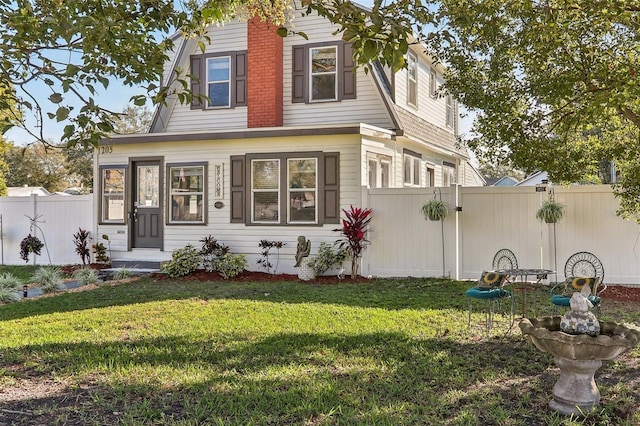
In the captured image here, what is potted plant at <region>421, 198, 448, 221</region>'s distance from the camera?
1018 centimetres

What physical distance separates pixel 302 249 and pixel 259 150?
8.38 ft

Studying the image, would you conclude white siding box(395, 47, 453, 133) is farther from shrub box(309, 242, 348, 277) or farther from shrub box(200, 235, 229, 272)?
shrub box(200, 235, 229, 272)

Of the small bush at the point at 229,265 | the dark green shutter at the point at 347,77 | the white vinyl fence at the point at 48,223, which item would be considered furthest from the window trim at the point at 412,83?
the white vinyl fence at the point at 48,223

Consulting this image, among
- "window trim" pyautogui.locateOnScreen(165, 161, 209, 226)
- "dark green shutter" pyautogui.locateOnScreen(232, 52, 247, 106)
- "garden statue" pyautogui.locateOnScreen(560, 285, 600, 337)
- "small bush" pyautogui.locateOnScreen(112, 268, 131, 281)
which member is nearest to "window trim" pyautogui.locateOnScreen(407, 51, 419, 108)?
"dark green shutter" pyautogui.locateOnScreen(232, 52, 247, 106)

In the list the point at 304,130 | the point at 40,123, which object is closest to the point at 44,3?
the point at 40,123

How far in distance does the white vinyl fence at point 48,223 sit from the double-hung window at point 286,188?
4331 millimetres

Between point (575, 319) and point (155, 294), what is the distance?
7.19m

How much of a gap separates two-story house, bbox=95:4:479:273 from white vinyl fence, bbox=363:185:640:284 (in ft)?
3.38

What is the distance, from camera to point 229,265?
11.4m

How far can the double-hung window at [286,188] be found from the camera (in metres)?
11.4

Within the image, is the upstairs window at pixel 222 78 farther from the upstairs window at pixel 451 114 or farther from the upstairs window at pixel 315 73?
the upstairs window at pixel 451 114

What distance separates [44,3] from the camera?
5.13m

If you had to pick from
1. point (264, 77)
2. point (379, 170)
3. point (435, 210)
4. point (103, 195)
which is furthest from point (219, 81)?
point (435, 210)

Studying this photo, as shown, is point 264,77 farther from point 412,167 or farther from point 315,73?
point 412,167
